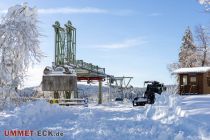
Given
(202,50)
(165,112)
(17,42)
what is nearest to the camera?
(165,112)

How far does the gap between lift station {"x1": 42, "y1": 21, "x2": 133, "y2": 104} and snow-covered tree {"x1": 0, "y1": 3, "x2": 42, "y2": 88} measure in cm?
1390

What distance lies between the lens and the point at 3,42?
992 inches

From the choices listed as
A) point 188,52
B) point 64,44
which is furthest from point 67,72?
point 188,52

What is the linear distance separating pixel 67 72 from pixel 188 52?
34781 mm

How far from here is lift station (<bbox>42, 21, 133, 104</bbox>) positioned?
4341cm

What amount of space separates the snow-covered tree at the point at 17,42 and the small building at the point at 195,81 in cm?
2252

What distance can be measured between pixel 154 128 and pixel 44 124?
545 centimetres

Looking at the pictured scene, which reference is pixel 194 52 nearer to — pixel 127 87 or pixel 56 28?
pixel 127 87

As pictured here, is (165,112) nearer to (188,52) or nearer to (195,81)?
(195,81)

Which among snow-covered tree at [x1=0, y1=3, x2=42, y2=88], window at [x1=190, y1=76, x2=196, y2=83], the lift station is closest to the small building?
window at [x1=190, y1=76, x2=196, y2=83]

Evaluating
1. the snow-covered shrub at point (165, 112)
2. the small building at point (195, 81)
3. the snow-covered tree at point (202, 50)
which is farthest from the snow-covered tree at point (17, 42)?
the snow-covered tree at point (202, 50)

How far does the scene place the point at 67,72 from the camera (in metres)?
44.2

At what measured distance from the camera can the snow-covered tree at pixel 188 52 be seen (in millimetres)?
70500

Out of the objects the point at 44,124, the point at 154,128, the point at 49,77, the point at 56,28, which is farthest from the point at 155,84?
the point at 154,128
